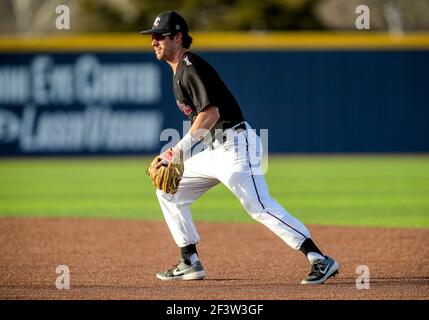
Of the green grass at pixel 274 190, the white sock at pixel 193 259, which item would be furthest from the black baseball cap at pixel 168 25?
the green grass at pixel 274 190

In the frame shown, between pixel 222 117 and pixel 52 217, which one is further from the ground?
pixel 222 117

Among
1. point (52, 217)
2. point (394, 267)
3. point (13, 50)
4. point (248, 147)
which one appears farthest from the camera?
point (13, 50)

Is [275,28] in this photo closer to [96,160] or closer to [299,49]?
[299,49]

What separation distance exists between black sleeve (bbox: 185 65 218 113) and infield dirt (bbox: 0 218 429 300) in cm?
124

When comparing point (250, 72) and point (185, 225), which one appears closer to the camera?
point (185, 225)

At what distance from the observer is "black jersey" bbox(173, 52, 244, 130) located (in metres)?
5.98

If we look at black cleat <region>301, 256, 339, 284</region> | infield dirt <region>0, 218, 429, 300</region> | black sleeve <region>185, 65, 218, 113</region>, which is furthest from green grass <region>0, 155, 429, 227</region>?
black sleeve <region>185, 65, 218, 113</region>

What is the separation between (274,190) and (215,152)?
25.1 feet

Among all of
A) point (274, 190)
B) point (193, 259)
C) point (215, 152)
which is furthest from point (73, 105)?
point (215, 152)

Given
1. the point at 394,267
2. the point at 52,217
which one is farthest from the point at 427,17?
the point at 394,267

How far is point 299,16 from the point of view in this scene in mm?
25812

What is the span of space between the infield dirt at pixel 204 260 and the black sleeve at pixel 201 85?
1243 millimetres

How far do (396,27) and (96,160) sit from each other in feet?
36.3
